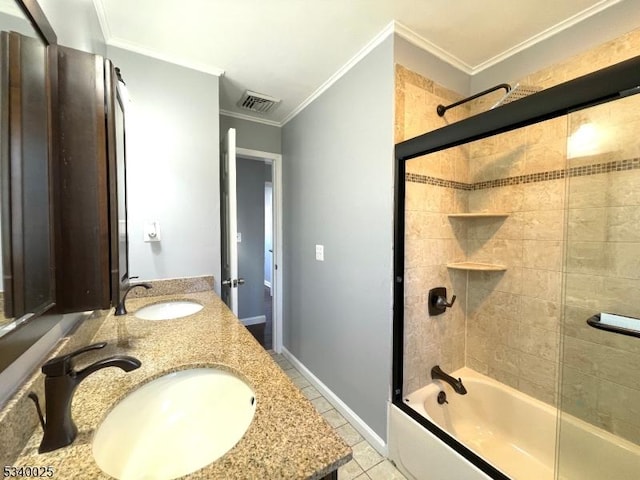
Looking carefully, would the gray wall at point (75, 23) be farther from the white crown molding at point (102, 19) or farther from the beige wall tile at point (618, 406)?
the beige wall tile at point (618, 406)

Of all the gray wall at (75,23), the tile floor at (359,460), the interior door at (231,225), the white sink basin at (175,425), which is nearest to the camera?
the white sink basin at (175,425)

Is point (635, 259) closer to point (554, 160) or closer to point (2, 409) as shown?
point (554, 160)

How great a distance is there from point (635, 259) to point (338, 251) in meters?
1.51

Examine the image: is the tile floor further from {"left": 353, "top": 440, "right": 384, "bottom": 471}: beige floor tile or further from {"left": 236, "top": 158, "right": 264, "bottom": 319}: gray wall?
{"left": 236, "top": 158, "right": 264, "bottom": 319}: gray wall

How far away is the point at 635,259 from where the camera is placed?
122cm

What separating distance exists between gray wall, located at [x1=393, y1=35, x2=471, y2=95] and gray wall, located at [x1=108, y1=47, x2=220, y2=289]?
128 centimetres

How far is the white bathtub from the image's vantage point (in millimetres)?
1238

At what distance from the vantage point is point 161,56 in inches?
67.6

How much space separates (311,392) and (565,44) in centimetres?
286

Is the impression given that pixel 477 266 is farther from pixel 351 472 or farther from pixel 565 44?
pixel 351 472

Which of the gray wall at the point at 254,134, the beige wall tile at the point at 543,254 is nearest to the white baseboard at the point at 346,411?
the beige wall tile at the point at 543,254

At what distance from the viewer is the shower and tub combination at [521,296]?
1.23 metres

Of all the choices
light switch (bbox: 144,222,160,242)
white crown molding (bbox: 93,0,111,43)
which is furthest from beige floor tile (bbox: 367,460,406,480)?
white crown molding (bbox: 93,0,111,43)

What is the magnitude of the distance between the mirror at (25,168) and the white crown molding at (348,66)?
58.0 inches
